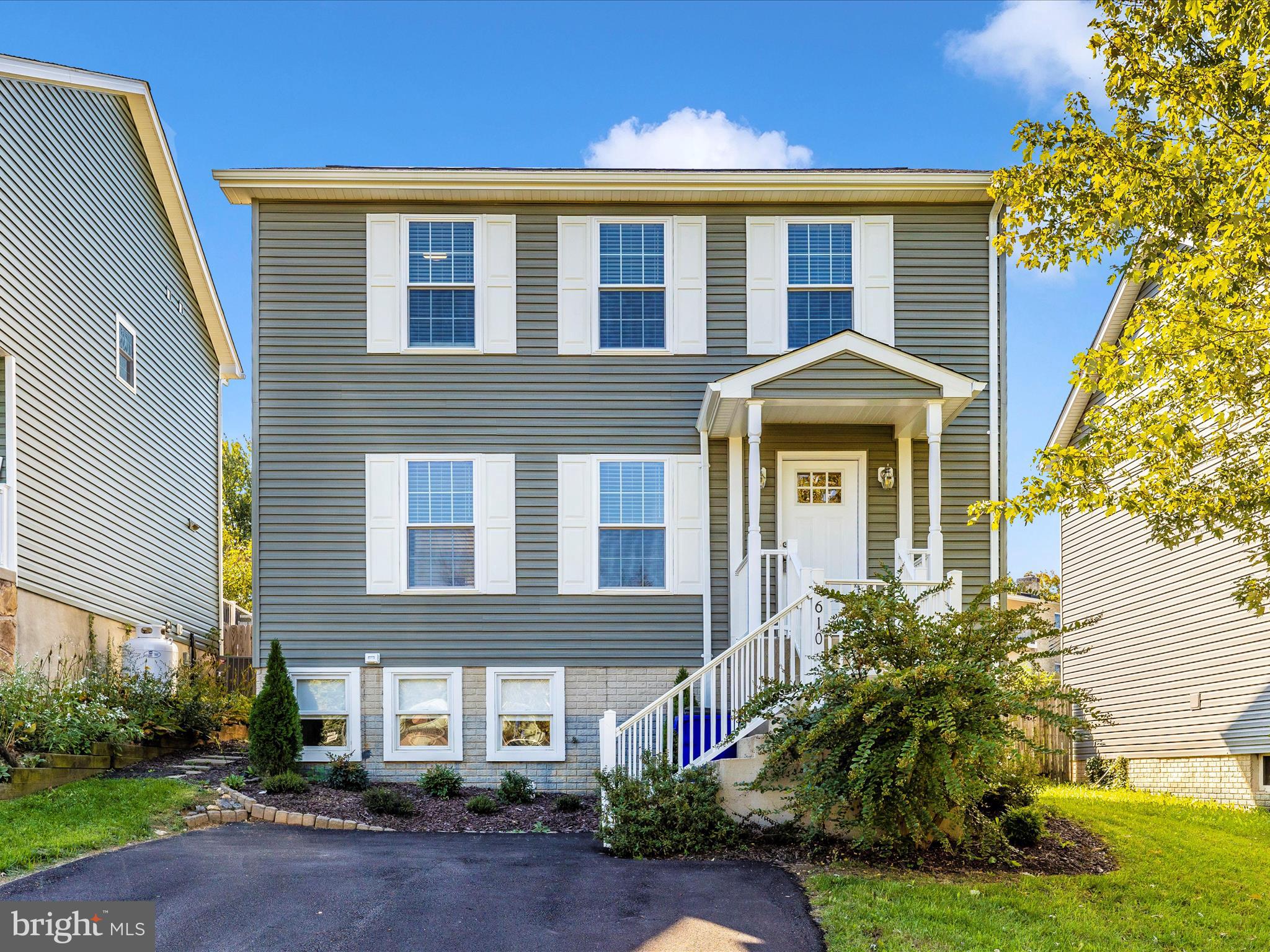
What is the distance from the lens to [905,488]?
40.8 ft

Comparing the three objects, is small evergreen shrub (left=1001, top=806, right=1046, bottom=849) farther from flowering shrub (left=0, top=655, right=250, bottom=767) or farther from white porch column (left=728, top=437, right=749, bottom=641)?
flowering shrub (left=0, top=655, right=250, bottom=767)

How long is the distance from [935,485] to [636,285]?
3822 millimetres

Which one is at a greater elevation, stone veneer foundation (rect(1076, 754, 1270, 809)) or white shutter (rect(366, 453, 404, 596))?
white shutter (rect(366, 453, 404, 596))

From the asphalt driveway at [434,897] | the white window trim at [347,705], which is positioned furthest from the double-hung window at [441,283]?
the asphalt driveway at [434,897]

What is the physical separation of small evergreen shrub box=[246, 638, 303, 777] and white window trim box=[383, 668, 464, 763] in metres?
0.89

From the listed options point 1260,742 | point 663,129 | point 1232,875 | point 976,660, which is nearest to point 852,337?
point 976,660

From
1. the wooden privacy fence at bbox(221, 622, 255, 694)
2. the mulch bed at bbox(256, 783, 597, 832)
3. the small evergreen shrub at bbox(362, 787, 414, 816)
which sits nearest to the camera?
the mulch bed at bbox(256, 783, 597, 832)

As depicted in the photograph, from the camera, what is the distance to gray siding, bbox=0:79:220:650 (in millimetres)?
13000

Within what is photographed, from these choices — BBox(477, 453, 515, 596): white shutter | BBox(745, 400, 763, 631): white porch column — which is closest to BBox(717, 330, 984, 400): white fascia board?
BBox(745, 400, 763, 631): white porch column

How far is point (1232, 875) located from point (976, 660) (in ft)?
8.32

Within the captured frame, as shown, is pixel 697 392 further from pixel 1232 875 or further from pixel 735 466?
pixel 1232 875

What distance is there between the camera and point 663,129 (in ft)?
79.9

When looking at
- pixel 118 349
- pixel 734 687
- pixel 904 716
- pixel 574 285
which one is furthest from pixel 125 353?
pixel 904 716

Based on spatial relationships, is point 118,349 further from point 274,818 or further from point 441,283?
point 274,818
